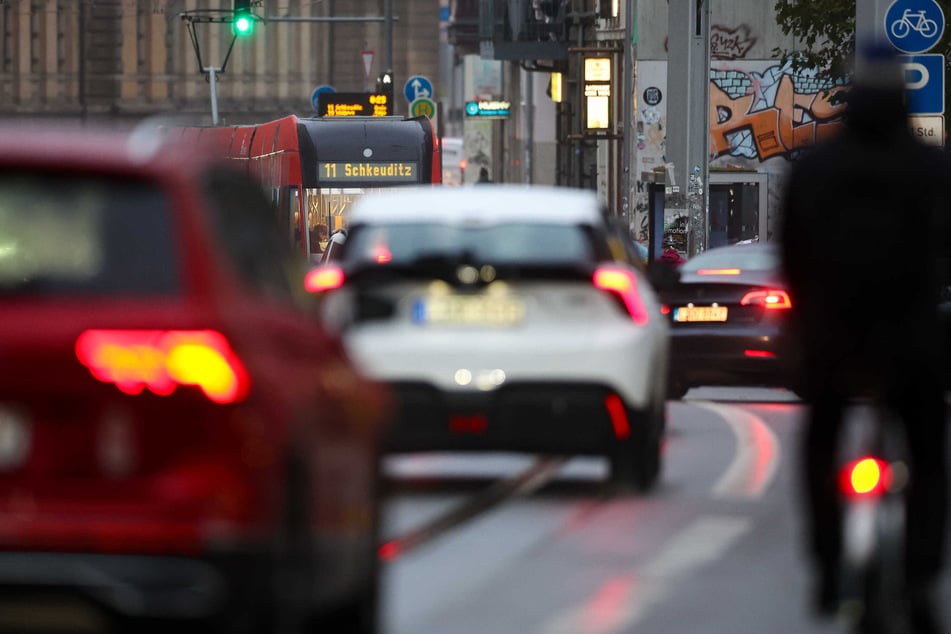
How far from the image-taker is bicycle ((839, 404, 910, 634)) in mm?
7605

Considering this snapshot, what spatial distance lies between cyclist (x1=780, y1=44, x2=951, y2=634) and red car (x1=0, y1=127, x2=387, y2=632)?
220 cm

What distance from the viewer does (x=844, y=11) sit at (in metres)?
33.4

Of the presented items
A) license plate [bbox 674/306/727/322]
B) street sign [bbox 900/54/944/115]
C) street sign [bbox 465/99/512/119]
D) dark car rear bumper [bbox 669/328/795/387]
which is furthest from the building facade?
dark car rear bumper [bbox 669/328/795/387]

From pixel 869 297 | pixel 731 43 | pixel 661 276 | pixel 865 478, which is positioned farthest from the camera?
pixel 731 43

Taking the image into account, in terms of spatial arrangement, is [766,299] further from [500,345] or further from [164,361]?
[164,361]

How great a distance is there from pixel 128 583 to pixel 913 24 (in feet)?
58.3

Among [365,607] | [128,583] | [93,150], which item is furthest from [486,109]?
[128,583]

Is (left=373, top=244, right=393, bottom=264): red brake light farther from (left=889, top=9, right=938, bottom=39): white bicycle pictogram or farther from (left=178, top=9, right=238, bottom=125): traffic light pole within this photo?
(left=178, top=9, right=238, bottom=125): traffic light pole

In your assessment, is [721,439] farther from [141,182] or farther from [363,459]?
[141,182]

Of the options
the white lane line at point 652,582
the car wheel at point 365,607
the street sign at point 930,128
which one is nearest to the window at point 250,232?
the car wheel at point 365,607

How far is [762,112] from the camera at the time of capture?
5506 centimetres

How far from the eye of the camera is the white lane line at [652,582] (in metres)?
8.38

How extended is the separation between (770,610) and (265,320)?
3.20 metres

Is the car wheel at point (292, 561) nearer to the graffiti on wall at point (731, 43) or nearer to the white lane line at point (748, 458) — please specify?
the white lane line at point (748, 458)
